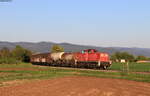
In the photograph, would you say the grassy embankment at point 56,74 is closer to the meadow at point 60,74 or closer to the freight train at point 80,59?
the meadow at point 60,74

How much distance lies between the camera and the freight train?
42625 mm

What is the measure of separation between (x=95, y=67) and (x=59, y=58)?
11.1 metres

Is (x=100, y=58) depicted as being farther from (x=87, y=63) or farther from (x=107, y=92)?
(x=107, y=92)

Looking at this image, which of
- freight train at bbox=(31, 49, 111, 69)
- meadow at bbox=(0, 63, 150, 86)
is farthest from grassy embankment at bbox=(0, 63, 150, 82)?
freight train at bbox=(31, 49, 111, 69)

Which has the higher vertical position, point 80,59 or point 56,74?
point 80,59

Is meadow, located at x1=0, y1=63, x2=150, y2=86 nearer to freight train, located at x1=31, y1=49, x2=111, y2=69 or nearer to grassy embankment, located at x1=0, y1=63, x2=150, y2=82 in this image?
grassy embankment, located at x1=0, y1=63, x2=150, y2=82

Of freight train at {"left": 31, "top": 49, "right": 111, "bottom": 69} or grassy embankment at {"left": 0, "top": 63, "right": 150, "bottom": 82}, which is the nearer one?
grassy embankment at {"left": 0, "top": 63, "right": 150, "bottom": 82}

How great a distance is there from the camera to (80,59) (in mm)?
46031

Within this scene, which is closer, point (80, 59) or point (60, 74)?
point (60, 74)

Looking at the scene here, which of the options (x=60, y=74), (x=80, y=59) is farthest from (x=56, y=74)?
(x=80, y=59)

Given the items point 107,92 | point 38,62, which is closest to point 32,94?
point 107,92

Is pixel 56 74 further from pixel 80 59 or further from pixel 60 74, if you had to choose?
pixel 80 59

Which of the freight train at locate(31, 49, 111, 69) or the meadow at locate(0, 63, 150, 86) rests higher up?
the freight train at locate(31, 49, 111, 69)

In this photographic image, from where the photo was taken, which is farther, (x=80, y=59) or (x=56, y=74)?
(x=80, y=59)
